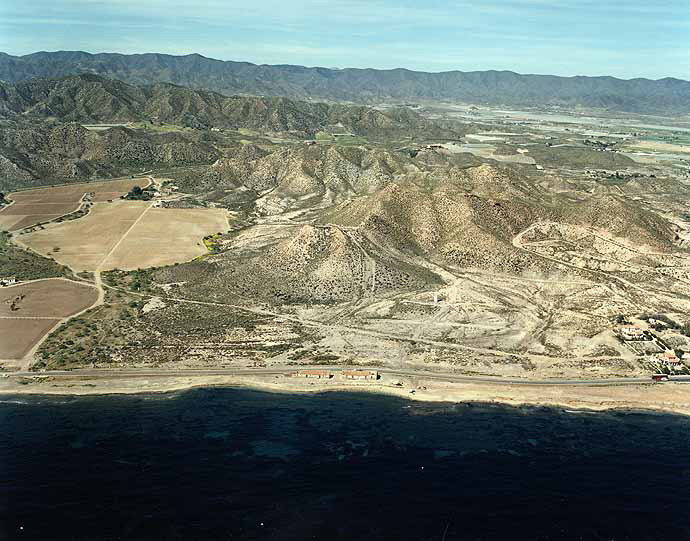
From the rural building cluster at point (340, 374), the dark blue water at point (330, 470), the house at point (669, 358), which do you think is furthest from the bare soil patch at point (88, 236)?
the house at point (669, 358)

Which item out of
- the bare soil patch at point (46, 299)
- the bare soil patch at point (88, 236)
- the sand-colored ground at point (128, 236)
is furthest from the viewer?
the bare soil patch at point (88, 236)

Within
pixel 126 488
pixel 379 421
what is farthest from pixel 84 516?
pixel 379 421

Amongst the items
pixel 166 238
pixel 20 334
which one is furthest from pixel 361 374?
pixel 166 238

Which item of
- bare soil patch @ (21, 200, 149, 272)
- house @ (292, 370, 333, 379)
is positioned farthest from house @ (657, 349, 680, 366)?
bare soil patch @ (21, 200, 149, 272)

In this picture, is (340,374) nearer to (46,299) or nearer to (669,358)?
(669,358)

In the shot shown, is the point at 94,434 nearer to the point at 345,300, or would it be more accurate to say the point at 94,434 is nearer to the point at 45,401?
the point at 45,401

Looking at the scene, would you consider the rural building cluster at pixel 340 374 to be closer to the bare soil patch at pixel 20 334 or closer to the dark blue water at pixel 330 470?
the dark blue water at pixel 330 470
